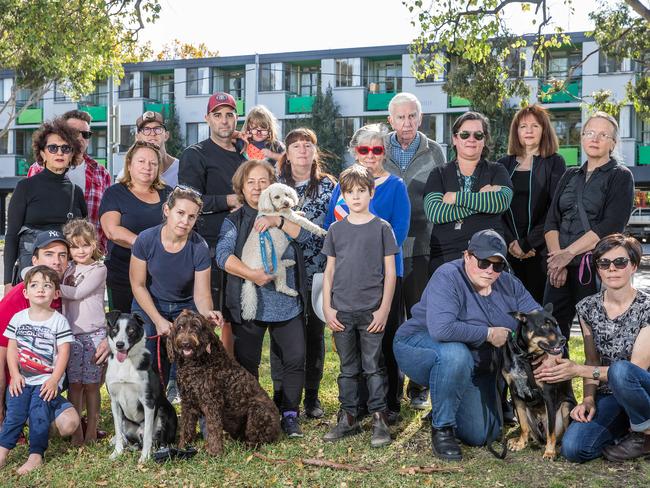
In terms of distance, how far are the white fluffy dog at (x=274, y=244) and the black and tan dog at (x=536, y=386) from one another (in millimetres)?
1699

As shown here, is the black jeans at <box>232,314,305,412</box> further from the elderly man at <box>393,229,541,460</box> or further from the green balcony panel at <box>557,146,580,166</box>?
the green balcony panel at <box>557,146,580,166</box>

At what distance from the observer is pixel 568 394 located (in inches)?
212

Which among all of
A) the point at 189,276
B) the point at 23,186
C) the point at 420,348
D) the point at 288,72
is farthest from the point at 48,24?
the point at 288,72

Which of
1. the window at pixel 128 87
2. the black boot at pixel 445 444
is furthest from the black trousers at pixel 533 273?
the window at pixel 128 87

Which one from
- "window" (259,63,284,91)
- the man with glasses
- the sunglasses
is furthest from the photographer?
"window" (259,63,284,91)

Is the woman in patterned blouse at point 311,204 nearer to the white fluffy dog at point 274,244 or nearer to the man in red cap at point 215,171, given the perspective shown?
the white fluffy dog at point 274,244

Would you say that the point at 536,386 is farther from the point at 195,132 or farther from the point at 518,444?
the point at 195,132

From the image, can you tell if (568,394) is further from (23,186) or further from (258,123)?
(23,186)

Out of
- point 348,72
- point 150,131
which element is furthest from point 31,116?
point 150,131

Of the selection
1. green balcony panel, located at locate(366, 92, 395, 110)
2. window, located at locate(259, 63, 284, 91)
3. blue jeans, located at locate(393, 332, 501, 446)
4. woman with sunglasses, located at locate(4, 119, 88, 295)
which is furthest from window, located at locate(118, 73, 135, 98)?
blue jeans, located at locate(393, 332, 501, 446)

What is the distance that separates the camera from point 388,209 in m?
6.02

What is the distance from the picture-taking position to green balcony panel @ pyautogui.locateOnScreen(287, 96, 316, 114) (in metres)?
42.6

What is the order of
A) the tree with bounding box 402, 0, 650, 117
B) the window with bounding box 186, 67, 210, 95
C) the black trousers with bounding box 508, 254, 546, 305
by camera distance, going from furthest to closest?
the window with bounding box 186, 67, 210, 95 < the tree with bounding box 402, 0, 650, 117 < the black trousers with bounding box 508, 254, 546, 305

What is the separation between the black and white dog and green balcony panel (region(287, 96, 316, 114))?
37802 mm
